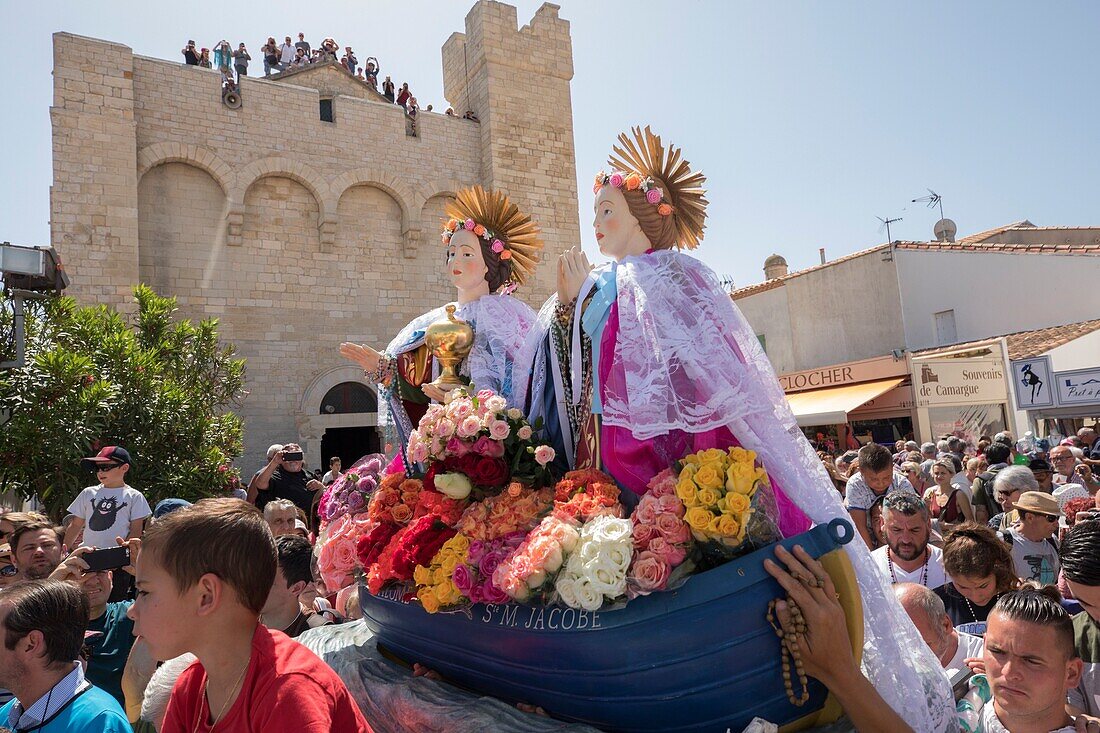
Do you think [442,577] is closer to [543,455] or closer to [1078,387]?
[543,455]

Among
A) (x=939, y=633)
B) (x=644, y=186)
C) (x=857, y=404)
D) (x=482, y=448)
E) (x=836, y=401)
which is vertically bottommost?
(x=939, y=633)

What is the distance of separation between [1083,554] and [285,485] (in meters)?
6.74

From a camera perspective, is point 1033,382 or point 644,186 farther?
point 1033,382

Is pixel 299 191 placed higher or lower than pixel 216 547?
higher

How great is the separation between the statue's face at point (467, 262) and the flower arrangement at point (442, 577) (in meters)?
1.73

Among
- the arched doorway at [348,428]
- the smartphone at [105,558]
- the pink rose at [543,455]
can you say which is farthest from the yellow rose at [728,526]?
the arched doorway at [348,428]

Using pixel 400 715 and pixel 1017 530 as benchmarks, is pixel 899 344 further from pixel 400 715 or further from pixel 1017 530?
pixel 400 715

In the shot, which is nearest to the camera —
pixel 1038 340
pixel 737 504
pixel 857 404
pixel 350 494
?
pixel 737 504

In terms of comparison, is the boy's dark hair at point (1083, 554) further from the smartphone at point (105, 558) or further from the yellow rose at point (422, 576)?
the smartphone at point (105, 558)

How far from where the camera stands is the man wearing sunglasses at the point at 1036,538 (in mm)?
4035

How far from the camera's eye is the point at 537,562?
90.0 inches


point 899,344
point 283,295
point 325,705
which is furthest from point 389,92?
point 325,705

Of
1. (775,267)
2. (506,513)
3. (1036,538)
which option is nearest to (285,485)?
(506,513)

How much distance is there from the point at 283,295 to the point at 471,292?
39.0ft
